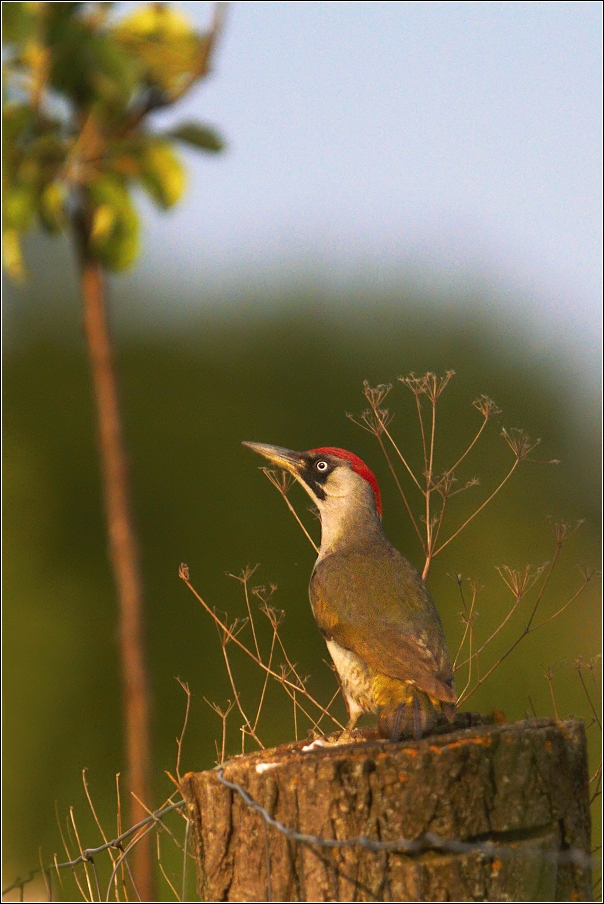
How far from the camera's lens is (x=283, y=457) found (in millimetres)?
5777

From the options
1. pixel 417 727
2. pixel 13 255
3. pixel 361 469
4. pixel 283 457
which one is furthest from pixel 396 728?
pixel 13 255

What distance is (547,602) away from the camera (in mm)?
12078

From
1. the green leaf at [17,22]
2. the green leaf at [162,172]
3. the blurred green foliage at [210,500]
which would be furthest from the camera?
the blurred green foliage at [210,500]

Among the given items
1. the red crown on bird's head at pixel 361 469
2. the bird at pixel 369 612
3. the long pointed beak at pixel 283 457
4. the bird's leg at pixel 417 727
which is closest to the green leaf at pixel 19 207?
the long pointed beak at pixel 283 457

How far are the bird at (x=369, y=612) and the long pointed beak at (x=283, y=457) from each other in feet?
0.04

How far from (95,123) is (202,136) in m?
1.24

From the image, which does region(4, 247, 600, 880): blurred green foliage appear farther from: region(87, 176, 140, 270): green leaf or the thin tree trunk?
region(87, 176, 140, 270): green leaf

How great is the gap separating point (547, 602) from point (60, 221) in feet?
22.6

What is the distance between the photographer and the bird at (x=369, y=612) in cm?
405

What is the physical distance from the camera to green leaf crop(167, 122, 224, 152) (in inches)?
398

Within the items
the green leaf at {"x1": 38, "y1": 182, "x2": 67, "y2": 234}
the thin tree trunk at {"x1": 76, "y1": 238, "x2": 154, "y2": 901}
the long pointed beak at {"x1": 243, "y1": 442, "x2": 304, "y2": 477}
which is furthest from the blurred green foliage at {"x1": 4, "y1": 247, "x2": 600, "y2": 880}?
the long pointed beak at {"x1": 243, "y1": 442, "x2": 304, "y2": 477}

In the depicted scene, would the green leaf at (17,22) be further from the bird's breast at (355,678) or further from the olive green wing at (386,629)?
the bird's breast at (355,678)

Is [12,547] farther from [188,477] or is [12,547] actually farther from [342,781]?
[342,781]

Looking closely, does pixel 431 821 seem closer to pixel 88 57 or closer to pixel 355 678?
pixel 355 678
